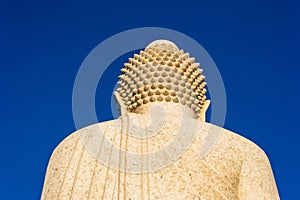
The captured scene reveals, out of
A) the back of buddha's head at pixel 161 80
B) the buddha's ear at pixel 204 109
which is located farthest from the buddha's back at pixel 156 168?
the buddha's ear at pixel 204 109

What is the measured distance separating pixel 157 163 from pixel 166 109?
39.0 inches

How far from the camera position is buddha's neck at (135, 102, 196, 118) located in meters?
6.21

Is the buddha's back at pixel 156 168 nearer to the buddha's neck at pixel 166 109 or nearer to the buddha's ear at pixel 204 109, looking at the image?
the buddha's neck at pixel 166 109

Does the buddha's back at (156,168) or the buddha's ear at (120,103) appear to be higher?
the buddha's ear at (120,103)

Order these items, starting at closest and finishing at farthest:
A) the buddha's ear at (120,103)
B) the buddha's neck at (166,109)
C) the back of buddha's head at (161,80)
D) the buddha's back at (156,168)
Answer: the buddha's back at (156,168) → the buddha's neck at (166,109) → the back of buddha's head at (161,80) → the buddha's ear at (120,103)

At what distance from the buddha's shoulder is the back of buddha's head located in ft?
2.66

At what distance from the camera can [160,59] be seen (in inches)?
275

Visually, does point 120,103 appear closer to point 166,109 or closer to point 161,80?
point 161,80

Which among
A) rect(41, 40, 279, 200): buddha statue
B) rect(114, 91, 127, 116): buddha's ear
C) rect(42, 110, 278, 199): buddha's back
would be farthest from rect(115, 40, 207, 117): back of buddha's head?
rect(42, 110, 278, 199): buddha's back

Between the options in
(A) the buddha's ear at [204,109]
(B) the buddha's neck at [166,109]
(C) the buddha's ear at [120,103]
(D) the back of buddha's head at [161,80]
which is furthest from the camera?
(A) the buddha's ear at [204,109]

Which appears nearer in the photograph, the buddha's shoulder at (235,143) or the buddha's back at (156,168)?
the buddha's back at (156,168)

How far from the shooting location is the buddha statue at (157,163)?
209 inches

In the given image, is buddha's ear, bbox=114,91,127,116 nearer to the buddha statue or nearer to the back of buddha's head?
the back of buddha's head

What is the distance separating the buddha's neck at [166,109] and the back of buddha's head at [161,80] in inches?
2.8
